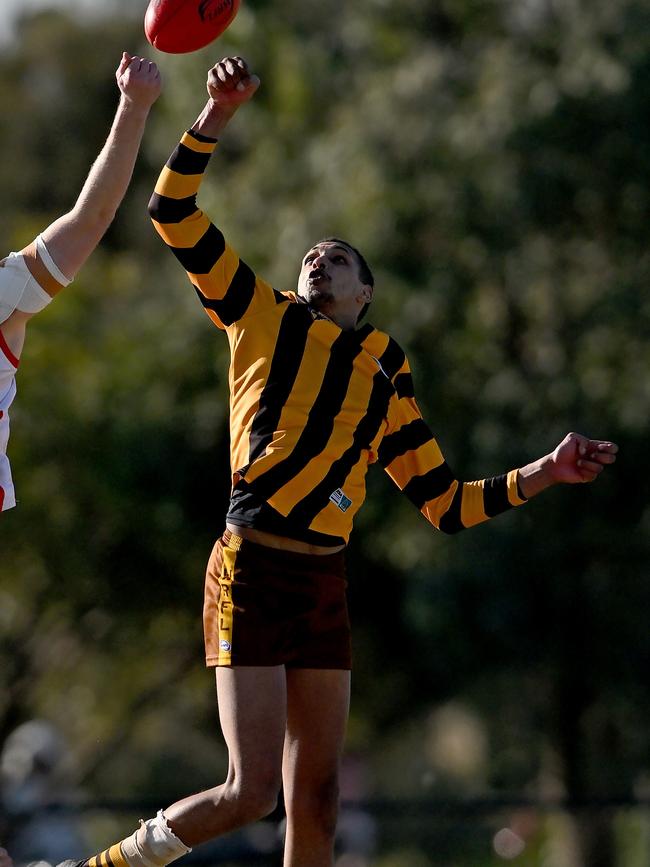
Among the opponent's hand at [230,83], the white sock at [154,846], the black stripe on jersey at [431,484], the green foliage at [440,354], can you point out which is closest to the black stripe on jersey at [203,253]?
the opponent's hand at [230,83]

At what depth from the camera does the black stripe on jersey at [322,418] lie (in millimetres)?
5402

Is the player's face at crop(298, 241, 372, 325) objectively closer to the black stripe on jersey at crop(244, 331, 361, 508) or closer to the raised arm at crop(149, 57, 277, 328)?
the black stripe on jersey at crop(244, 331, 361, 508)

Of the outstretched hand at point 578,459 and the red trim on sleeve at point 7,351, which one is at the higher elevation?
the red trim on sleeve at point 7,351

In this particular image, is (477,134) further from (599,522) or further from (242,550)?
(242,550)

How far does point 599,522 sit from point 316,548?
26.8 ft

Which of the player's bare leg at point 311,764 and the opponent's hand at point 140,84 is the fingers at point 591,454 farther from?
the opponent's hand at point 140,84

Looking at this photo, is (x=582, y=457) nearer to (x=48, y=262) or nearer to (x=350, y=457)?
(x=350, y=457)

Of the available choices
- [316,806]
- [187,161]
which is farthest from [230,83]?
[316,806]

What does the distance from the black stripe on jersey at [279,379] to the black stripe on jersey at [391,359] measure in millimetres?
393

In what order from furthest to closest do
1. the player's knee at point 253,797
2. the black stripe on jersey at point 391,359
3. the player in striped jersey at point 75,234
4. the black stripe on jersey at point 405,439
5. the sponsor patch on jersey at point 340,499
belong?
the black stripe on jersey at point 405,439, the black stripe on jersey at point 391,359, the sponsor patch on jersey at point 340,499, the player's knee at point 253,797, the player in striped jersey at point 75,234

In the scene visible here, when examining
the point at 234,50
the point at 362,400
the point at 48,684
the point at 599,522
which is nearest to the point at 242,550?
the point at 362,400

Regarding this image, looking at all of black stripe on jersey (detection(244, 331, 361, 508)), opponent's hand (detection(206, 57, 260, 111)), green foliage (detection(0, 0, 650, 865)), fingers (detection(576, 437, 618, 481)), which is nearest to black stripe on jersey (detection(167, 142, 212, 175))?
opponent's hand (detection(206, 57, 260, 111))

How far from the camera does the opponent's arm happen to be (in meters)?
4.64

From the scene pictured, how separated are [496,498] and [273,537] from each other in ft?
3.21
